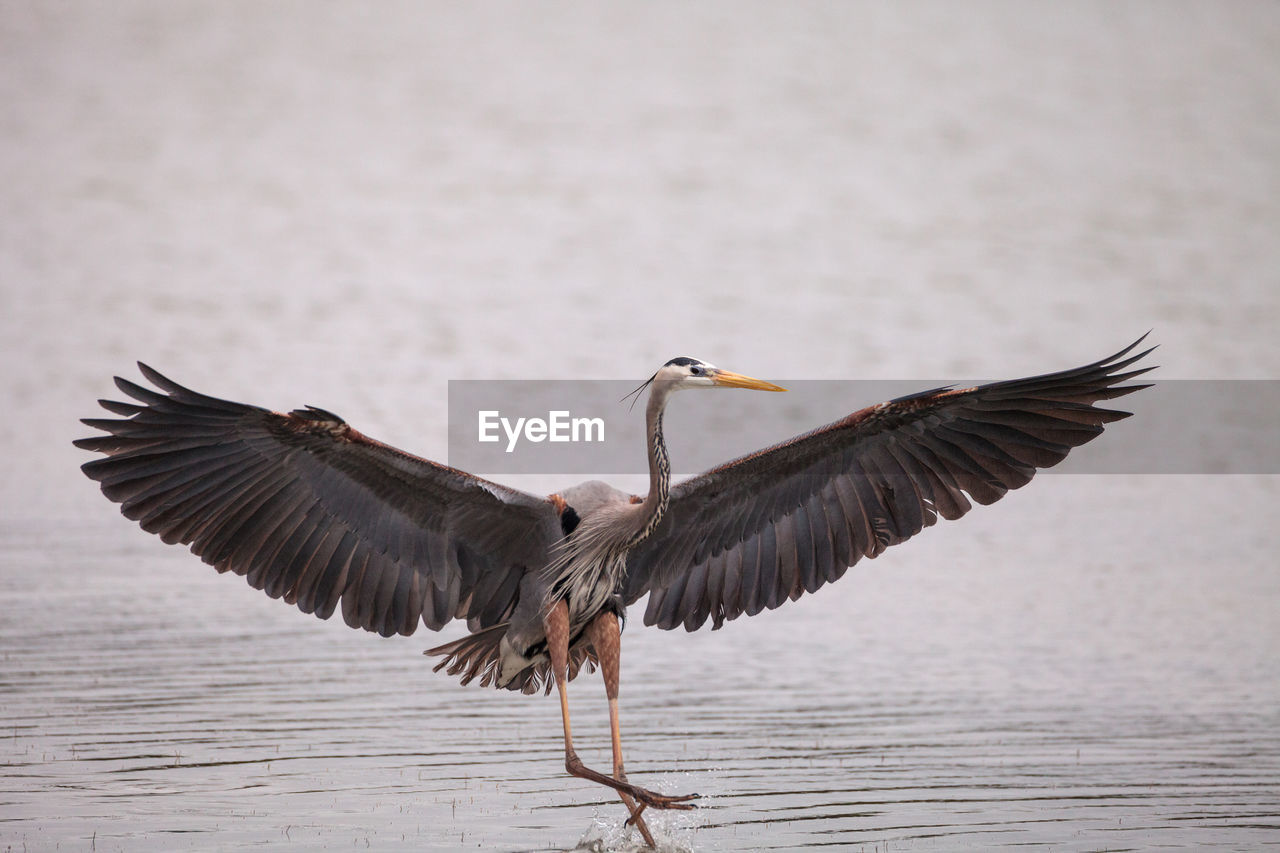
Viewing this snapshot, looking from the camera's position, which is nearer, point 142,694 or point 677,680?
point 142,694

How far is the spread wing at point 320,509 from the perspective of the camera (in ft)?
25.1

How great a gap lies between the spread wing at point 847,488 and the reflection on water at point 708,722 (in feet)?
3.18

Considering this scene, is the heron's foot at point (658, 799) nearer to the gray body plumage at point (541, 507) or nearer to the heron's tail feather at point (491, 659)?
the gray body plumage at point (541, 507)

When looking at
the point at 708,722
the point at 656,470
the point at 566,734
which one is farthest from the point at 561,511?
the point at 708,722

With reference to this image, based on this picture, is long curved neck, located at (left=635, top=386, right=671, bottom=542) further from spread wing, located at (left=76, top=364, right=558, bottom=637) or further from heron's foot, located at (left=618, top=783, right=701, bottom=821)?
heron's foot, located at (left=618, top=783, right=701, bottom=821)

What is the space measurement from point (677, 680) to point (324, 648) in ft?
8.64

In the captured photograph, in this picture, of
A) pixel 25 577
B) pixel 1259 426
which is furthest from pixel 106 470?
pixel 1259 426

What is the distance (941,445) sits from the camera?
8.24 metres

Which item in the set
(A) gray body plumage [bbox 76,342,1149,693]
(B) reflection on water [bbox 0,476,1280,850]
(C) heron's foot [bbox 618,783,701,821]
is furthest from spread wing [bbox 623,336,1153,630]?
(C) heron's foot [bbox 618,783,701,821]

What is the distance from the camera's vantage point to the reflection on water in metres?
7.56

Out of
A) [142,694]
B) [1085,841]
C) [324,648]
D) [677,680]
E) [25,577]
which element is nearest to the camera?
[1085,841]

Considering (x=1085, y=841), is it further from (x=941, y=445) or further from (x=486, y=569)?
(x=486, y=569)

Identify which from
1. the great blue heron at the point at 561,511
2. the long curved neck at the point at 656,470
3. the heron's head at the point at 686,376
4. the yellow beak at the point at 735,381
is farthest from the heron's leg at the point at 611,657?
the yellow beak at the point at 735,381

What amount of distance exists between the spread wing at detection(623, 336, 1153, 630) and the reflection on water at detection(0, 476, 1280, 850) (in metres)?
0.97
